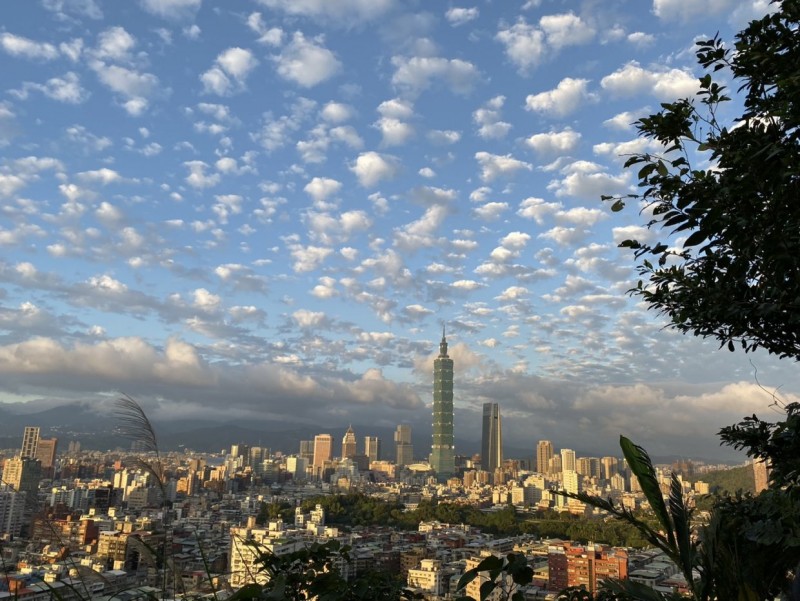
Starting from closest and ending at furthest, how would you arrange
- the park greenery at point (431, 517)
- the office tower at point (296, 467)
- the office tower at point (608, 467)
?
the park greenery at point (431, 517) < the office tower at point (608, 467) < the office tower at point (296, 467)

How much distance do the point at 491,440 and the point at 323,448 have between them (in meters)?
25.5

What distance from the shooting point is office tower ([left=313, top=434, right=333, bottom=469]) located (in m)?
79.3

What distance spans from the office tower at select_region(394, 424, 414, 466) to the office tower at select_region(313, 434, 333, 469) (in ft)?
47.6

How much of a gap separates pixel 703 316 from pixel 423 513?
3227cm

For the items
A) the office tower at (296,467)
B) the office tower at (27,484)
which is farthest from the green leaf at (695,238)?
the office tower at (296,467)

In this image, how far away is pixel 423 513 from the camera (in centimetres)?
3195

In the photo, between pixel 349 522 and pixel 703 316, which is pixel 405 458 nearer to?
pixel 349 522

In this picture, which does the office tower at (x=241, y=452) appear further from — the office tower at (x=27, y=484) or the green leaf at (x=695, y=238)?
the green leaf at (x=695, y=238)

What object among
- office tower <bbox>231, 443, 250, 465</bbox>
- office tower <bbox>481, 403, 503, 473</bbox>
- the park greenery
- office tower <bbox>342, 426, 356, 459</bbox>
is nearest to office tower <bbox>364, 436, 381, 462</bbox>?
office tower <bbox>342, 426, 356, 459</bbox>

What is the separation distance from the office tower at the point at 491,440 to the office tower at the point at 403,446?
47.4 ft

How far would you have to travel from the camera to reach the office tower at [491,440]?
268 feet

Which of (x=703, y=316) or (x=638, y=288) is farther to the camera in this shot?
(x=638, y=288)

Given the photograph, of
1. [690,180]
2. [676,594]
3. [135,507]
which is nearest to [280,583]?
[135,507]

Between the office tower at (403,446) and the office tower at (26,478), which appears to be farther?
the office tower at (403,446)
